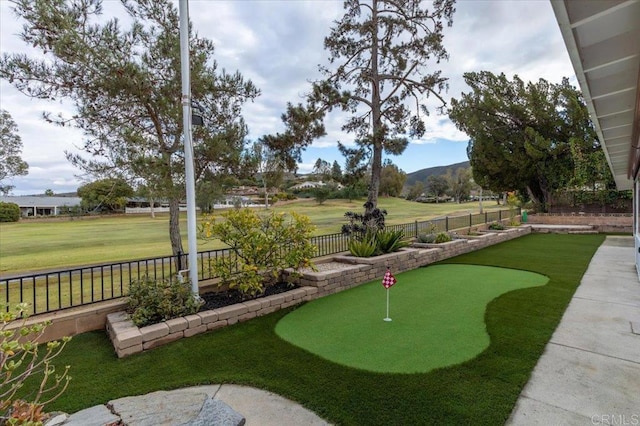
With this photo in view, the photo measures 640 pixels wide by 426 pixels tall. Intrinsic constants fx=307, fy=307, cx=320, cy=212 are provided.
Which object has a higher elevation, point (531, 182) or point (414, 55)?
point (414, 55)

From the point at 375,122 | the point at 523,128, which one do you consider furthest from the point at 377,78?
the point at 523,128

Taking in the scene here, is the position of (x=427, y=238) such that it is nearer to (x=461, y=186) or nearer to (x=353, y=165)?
(x=353, y=165)

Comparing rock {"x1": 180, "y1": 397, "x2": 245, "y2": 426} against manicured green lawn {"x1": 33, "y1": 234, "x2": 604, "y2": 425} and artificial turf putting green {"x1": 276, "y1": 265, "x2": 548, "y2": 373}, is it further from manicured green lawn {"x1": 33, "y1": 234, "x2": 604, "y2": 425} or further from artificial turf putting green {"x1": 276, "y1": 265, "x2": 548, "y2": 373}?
artificial turf putting green {"x1": 276, "y1": 265, "x2": 548, "y2": 373}

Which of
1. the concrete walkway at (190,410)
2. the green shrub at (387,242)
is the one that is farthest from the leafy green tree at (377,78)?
the concrete walkway at (190,410)

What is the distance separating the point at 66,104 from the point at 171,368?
16.6 ft

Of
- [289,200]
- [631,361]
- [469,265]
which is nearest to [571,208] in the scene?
[469,265]

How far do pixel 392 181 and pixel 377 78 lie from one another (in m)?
57.9

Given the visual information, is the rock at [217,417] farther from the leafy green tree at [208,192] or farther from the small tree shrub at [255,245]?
the leafy green tree at [208,192]

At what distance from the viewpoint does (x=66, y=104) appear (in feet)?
17.7

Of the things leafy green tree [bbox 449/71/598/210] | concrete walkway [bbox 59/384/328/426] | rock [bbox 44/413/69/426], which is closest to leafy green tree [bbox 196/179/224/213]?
concrete walkway [bbox 59/384/328/426]

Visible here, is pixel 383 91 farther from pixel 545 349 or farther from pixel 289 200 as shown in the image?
pixel 289 200

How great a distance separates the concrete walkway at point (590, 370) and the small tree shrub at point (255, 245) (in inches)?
142

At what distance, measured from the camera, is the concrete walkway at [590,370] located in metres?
2.39

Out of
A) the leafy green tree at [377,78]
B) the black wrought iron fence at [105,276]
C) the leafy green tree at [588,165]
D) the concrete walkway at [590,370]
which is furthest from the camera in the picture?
the leafy green tree at [588,165]
